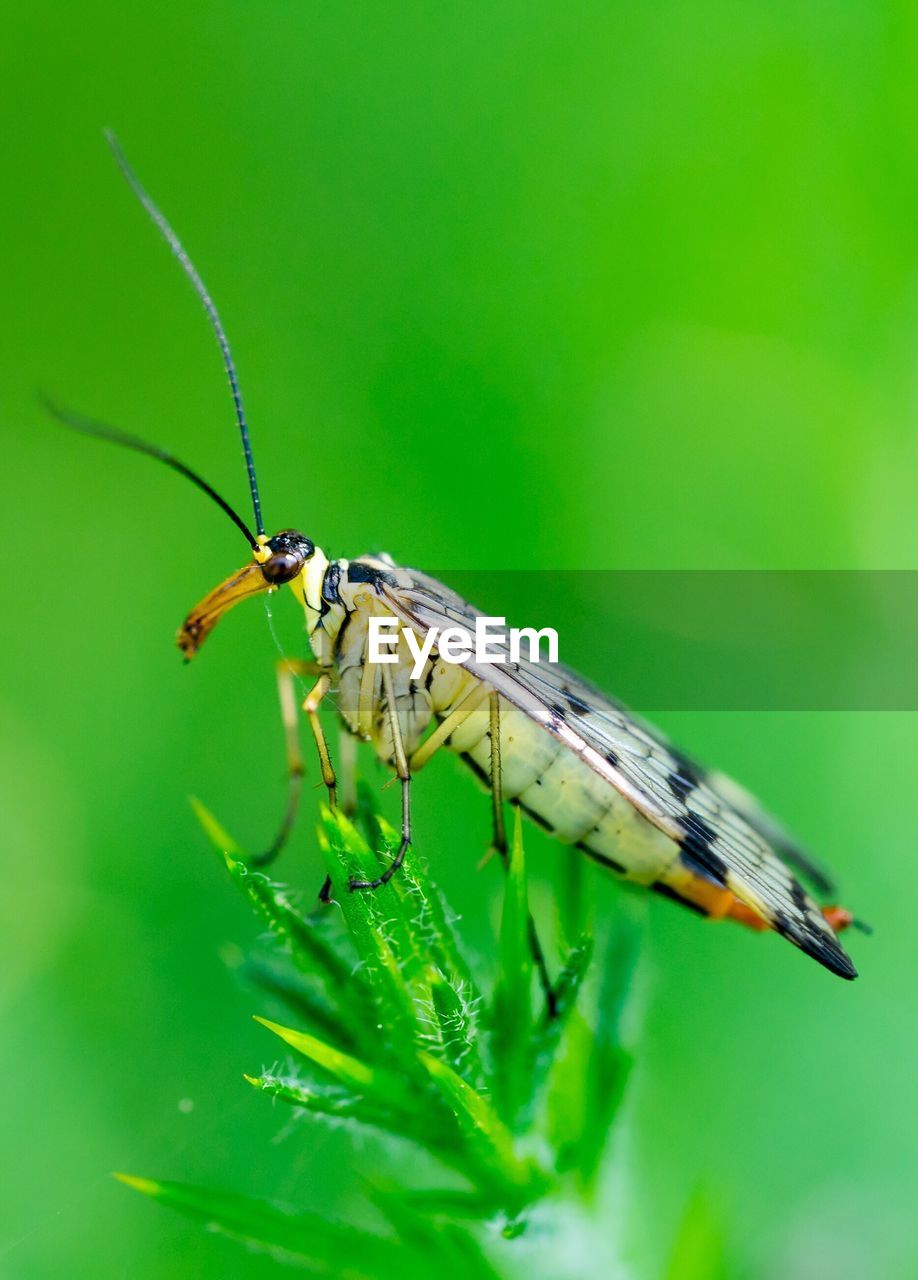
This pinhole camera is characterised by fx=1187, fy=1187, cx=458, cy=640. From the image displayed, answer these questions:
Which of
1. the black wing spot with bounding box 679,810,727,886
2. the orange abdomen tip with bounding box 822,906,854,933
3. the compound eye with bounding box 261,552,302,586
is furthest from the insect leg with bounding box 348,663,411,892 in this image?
the orange abdomen tip with bounding box 822,906,854,933

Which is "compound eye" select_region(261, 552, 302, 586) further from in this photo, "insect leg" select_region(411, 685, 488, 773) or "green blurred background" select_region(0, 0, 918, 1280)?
"green blurred background" select_region(0, 0, 918, 1280)

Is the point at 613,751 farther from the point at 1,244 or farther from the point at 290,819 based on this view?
the point at 1,244

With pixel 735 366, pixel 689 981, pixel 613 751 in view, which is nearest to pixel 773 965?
pixel 689 981

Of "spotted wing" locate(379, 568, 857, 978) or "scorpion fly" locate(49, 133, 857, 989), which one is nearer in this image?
"spotted wing" locate(379, 568, 857, 978)

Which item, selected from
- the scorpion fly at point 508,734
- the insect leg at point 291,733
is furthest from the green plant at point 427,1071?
the insect leg at point 291,733

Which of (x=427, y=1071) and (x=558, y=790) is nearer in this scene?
(x=427, y=1071)

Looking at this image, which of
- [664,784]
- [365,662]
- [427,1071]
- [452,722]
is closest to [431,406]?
[365,662]

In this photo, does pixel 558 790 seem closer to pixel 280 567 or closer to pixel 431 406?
pixel 280 567
